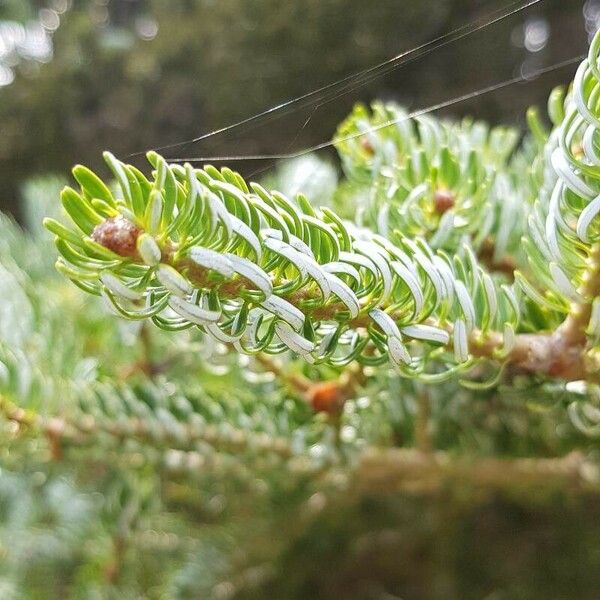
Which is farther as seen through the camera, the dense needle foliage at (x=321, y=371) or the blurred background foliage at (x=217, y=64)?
the blurred background foliage at (x=217, y=64)

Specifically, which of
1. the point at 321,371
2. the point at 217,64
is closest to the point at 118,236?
the point at 321,371

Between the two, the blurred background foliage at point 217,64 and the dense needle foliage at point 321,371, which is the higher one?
the blurred background foliage at point 217,64

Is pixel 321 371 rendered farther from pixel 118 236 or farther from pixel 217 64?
pixel 217 64

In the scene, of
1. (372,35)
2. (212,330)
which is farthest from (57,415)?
(372,35)

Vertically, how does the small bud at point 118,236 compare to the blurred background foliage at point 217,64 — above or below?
below

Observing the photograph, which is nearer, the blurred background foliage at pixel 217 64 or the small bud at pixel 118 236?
the small bud at pixel 118 236
